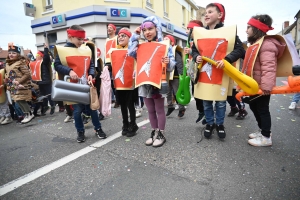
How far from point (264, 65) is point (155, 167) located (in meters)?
1.92

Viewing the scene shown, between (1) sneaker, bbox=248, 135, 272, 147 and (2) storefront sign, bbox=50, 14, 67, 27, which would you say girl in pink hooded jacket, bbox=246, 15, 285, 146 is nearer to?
(1) sneaker, bbox=248, 135, 272, 147

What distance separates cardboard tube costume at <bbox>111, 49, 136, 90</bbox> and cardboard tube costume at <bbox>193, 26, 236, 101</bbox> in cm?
112

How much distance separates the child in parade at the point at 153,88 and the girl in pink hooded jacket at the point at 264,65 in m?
1.16

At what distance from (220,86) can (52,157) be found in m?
2.63

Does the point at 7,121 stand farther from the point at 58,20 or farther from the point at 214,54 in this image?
the point at 58,20

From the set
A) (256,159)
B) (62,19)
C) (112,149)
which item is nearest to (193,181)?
(256,159)

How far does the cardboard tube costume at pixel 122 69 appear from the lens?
3.16m

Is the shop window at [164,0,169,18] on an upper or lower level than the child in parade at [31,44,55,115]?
upper

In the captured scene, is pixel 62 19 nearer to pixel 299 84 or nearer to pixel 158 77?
pixel 158 77

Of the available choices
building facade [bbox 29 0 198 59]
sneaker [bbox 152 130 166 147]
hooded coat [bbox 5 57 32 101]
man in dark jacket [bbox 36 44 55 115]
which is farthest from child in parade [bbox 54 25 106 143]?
building facade [bbox 29 0 198 59]

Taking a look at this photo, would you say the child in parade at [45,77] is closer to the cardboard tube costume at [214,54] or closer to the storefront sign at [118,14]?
the cardboard tube costume at [214,54]

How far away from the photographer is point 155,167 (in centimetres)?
229

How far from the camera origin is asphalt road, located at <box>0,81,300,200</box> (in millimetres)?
1865

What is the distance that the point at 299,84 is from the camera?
7.32 feet
